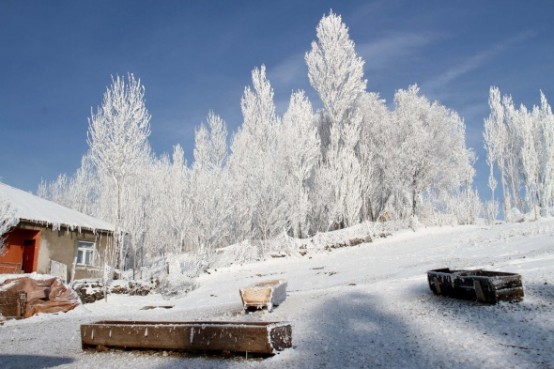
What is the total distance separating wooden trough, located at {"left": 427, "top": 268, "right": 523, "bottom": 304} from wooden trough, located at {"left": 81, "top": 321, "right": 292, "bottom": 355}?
3.39 metres

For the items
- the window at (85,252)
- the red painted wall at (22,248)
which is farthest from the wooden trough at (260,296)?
the window at (85,252)

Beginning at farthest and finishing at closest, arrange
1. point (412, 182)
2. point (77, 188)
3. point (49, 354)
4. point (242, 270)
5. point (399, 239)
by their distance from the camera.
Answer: point (77, 188) → point (412, 182) → point (399, 239) → point (242, 270) → point (49, 354)

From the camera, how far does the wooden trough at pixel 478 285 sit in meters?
6.31

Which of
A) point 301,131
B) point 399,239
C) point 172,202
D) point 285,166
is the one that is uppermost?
point 301,131

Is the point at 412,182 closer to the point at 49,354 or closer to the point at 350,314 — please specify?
the point at 350,314

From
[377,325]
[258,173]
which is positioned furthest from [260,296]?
[258,173]

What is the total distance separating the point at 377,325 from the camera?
6.26 meters

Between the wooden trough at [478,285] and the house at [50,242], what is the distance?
1550 centimetres

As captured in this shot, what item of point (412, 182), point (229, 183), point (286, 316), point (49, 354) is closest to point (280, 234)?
point (229, 183)

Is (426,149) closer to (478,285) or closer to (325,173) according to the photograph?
(325,173)

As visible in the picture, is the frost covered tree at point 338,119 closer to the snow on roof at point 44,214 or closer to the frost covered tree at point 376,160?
the frost covered tree at point 376,160

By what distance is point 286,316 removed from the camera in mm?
7664

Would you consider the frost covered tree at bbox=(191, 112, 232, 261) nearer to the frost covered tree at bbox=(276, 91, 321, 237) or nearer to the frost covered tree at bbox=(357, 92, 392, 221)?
the frost covered tree at bbox=(276, 91, 321, 237)

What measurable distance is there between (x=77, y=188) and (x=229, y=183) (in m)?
27.6
